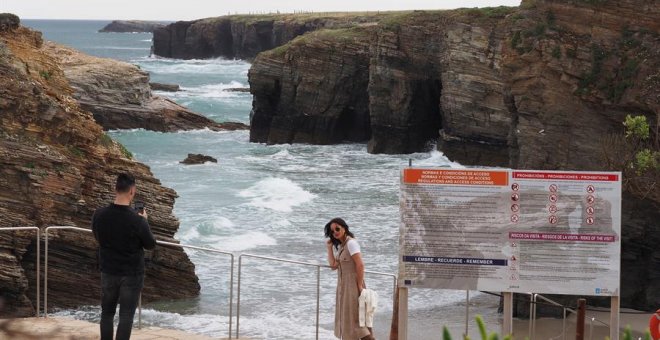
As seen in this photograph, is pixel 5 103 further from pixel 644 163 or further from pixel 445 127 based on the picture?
pixel 445 127

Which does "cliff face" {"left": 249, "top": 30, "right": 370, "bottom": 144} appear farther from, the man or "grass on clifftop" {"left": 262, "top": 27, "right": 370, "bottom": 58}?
the man

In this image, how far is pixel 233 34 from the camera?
12775cm

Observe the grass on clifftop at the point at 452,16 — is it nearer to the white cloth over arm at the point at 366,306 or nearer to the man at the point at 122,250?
the white cloth over arm at the point at 366,306

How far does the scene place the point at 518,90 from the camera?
79.7 ft

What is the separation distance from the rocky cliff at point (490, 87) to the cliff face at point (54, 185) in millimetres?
8416

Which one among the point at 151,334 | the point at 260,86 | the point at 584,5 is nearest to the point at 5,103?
the point at 151,334

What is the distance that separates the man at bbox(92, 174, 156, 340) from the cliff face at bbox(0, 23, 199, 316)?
7744mm

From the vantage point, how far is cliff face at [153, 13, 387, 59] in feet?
370

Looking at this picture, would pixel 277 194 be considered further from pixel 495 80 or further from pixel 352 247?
pixel 352 247

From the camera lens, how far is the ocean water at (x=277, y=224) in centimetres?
1878

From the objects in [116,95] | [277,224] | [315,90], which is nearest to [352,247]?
[277,224]

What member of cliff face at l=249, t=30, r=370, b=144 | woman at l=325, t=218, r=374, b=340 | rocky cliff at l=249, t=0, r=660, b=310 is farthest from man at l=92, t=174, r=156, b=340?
cliff face at l=249, t=30, r=370, b=144

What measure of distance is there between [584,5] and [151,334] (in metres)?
16.2

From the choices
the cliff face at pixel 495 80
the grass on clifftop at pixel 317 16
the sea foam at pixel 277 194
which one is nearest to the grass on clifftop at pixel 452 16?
the cliff face at pixel 495 80
